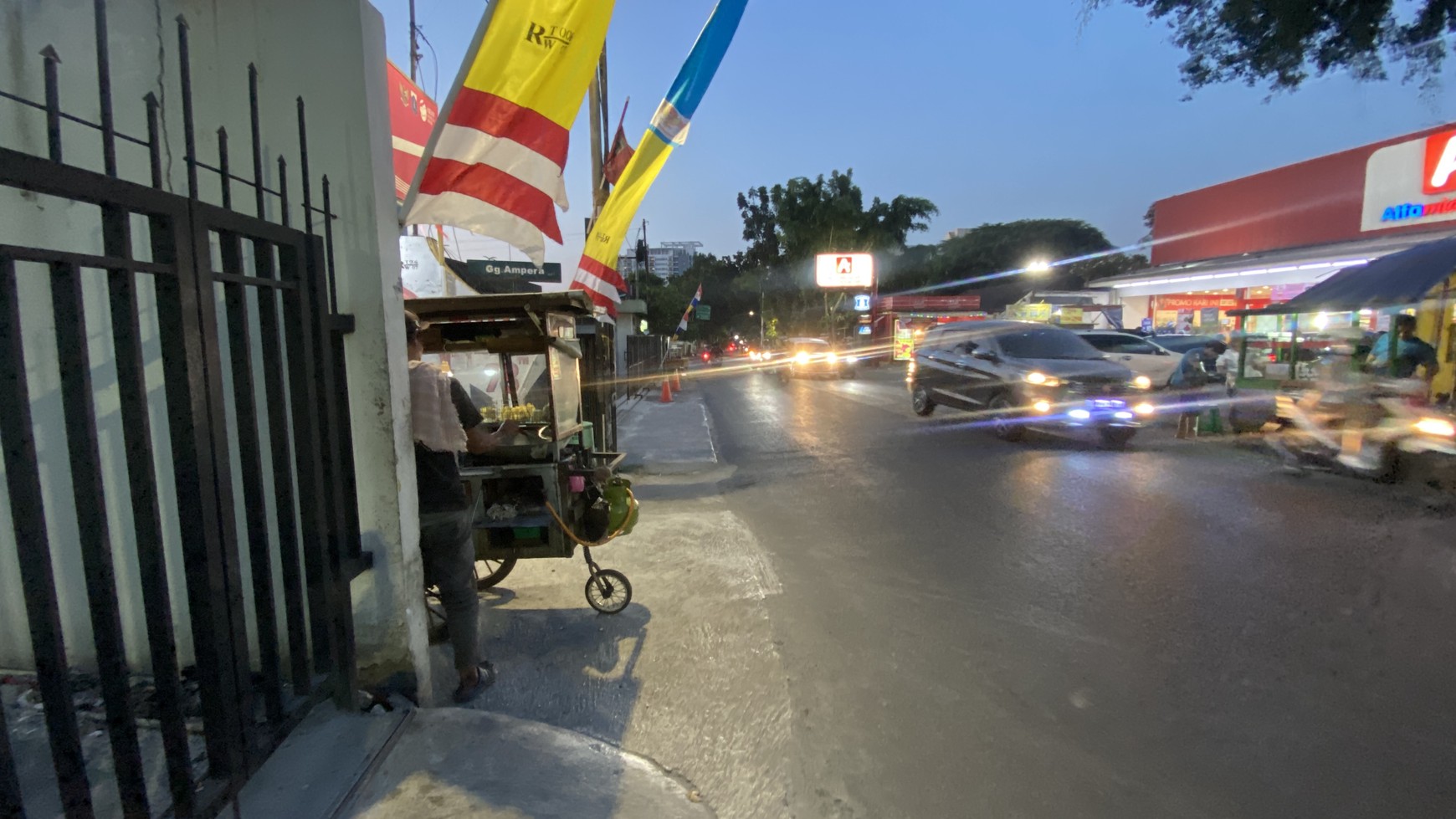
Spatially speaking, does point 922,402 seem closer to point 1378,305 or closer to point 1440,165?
point 1378,305

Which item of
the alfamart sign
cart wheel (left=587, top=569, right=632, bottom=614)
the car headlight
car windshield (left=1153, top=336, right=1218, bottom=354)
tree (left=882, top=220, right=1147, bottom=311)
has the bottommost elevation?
cart wheel (left=587, top=569, right=632, bottom=614)

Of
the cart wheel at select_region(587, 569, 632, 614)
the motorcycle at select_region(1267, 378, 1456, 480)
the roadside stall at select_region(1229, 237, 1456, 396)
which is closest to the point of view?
the cart wheel at select_region(587, 569, 632, 614)

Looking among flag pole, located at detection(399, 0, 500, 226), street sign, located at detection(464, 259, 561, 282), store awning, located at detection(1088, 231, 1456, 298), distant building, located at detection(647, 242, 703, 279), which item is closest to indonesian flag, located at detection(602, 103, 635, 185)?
street sign, located at detection(464, 259, 561, 282)

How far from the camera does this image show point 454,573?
12.0 feet

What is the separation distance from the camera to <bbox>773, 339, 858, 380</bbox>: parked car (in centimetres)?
2755

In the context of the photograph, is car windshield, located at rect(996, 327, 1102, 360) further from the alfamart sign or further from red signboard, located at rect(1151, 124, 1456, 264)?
red signboard, located at rect(1151, 124, 1456, 264)

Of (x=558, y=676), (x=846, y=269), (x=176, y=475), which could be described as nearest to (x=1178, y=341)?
(x=558, y=676)

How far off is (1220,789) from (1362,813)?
0.44 metres

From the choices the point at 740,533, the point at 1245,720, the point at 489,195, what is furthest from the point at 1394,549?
the point at 489,195

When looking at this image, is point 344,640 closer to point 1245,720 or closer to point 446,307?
point 446,307

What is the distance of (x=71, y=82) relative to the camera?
8.98 feet

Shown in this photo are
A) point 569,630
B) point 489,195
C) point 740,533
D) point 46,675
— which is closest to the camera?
point 46,675

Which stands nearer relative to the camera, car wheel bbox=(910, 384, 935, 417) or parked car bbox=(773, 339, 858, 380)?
car wheel bbox=(910, 384, 935, 417)

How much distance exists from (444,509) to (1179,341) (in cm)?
2106
